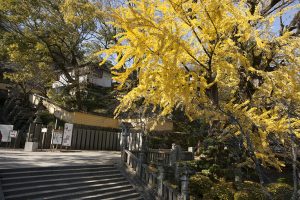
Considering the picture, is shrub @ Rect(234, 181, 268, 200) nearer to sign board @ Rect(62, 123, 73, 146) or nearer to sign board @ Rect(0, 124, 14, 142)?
sign board @ Rect(62, 123, 73, 146)

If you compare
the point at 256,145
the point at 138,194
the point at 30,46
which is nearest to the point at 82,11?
the point at 30,46

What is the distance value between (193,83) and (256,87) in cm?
276

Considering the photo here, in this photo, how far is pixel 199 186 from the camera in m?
9.81

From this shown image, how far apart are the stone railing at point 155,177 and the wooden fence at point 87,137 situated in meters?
6.42

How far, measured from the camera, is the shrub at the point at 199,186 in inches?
381

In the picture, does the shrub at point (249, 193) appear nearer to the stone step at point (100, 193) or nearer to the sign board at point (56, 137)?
the stone step at point (100, 193)

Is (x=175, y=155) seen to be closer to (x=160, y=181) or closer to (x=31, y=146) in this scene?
(x=160, y=181)

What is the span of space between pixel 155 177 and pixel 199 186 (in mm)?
1654

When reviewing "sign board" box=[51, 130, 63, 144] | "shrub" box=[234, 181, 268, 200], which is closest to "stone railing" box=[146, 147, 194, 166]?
"shrub" box=[234, 181, 268, 200]

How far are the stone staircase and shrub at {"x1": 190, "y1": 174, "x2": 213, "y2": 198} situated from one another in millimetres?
1858

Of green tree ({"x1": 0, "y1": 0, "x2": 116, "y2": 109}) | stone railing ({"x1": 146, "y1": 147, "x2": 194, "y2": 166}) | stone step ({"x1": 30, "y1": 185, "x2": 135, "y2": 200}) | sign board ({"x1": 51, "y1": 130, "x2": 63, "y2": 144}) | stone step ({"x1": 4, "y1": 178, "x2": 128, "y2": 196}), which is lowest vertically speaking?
stone step ({"x1": 30, "y1": 185, "x2": 135, "y2": 200})

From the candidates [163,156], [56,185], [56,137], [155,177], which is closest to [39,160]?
[56,185]

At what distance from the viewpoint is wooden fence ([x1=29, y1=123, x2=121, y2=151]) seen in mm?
15461

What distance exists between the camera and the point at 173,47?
4.64 m
